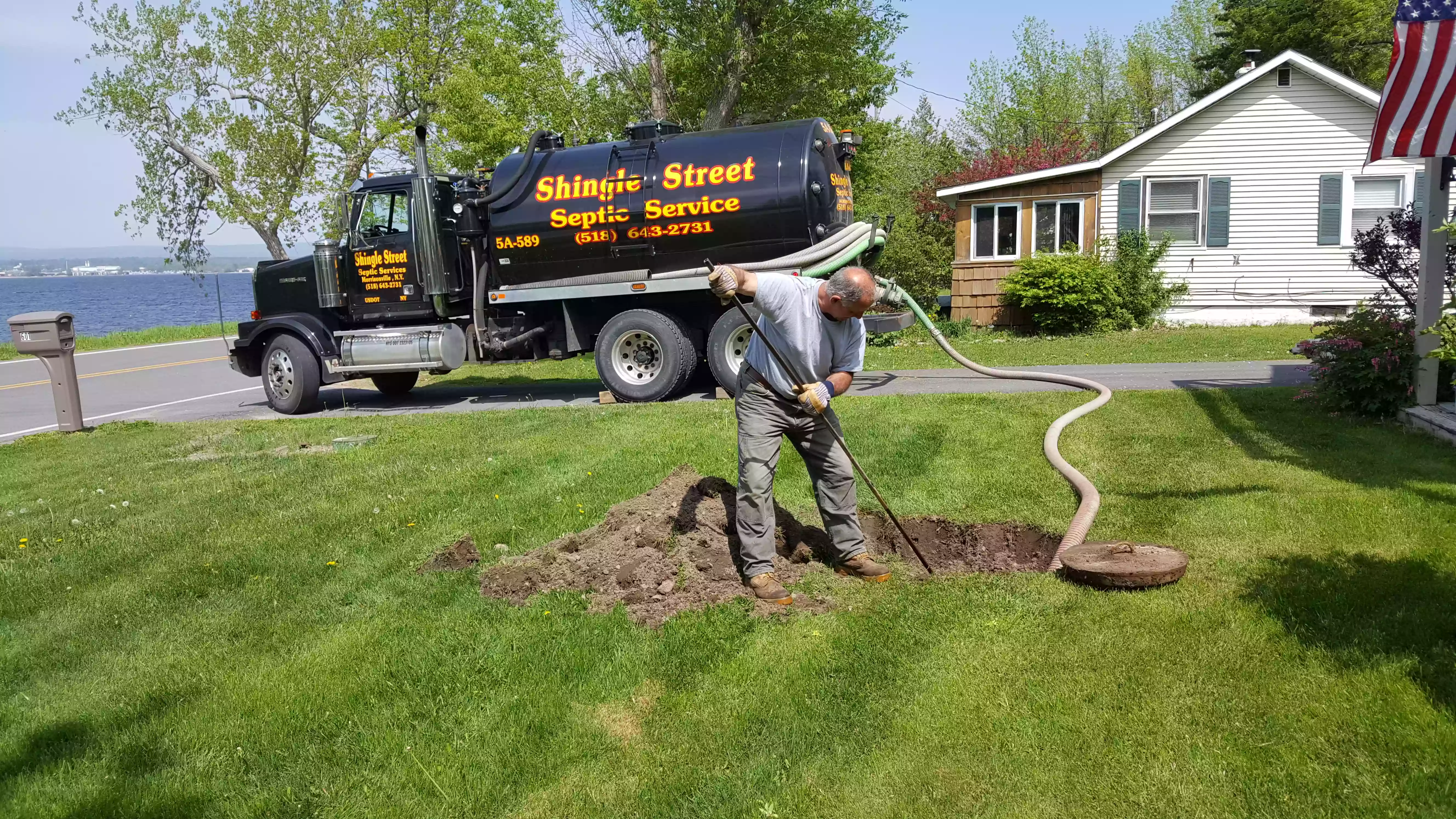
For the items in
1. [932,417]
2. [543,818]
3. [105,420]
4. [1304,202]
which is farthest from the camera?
[1304,202]

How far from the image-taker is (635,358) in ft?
41.2

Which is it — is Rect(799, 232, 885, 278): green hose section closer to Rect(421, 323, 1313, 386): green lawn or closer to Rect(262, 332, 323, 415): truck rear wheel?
Rect(421, 323, 1313, 386): green lawn

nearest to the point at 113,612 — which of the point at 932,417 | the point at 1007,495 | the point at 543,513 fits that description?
the point at 543,513

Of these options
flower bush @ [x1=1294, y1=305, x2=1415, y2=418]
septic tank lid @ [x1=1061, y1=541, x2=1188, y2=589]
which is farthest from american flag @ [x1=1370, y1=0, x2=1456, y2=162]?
septic tank lid @ [x1=1061, y1=541, x2=1188, y2=589]

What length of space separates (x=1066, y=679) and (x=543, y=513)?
3957mm

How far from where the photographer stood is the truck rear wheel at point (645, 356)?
39.6 feet

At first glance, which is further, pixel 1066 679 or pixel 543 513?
pixel 543 513

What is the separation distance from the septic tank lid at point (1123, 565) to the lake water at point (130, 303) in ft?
31.3

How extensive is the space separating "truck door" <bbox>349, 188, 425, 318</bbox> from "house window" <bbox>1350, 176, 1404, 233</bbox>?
1645 cm

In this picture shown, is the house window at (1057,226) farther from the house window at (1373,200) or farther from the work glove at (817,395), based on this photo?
the work glove at (817,395)

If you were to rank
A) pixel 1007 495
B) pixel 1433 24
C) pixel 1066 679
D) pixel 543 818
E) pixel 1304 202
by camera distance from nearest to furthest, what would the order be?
pixel 543 818
pixel 1066 679
pixel 1433 24
pixel 1007 495
pixel 1304 202

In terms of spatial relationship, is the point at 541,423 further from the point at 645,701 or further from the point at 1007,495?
the point at 645,701

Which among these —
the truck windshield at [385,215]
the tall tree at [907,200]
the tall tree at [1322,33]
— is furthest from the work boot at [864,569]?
the tall tree at [1322,33]

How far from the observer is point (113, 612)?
19.0 feet
